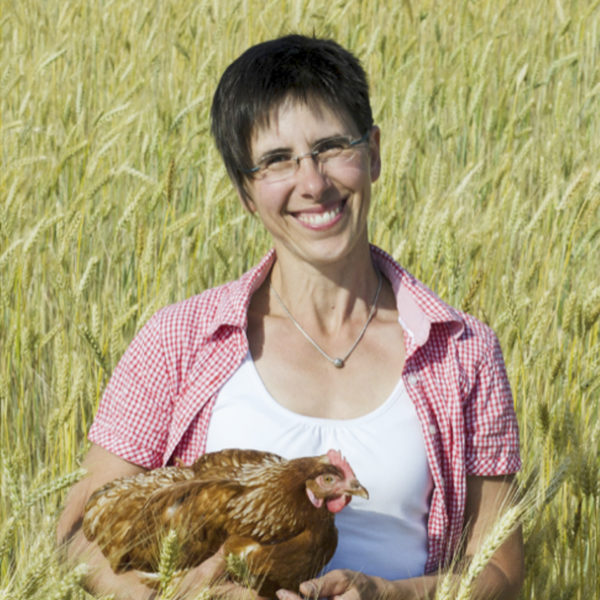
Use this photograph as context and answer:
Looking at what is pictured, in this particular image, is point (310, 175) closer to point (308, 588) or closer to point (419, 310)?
point (419, 310)

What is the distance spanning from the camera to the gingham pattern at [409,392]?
1900mm

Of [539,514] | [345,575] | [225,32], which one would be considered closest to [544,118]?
[225,32]

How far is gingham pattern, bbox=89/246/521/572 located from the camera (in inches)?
74.8

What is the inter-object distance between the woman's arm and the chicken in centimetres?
5

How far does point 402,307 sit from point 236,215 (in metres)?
1.44

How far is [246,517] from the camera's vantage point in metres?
1.43

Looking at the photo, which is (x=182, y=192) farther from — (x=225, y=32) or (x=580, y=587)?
(x=580, y=587)

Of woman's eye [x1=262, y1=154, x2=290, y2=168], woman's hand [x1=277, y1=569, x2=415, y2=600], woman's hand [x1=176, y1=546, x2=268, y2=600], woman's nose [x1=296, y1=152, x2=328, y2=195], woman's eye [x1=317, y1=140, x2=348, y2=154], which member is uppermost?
woman's eye [x1=317, y1=140, x2=348, y2=154]

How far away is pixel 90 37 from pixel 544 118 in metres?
2.08

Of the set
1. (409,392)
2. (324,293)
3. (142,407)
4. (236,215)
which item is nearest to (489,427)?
(409,392)

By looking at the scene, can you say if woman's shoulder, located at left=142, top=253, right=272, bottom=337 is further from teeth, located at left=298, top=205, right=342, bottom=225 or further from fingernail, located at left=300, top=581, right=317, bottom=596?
fingernail, located at left=300, top=581, right=317, bottom=596

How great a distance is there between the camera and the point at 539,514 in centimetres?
212

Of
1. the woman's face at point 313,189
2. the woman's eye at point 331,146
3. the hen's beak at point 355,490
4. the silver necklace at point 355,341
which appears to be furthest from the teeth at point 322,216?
the hen's beak at point 355,490

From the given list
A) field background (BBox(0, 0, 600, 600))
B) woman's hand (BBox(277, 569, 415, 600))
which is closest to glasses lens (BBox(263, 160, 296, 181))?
field background (BBox(0, 0, 600, 600))
